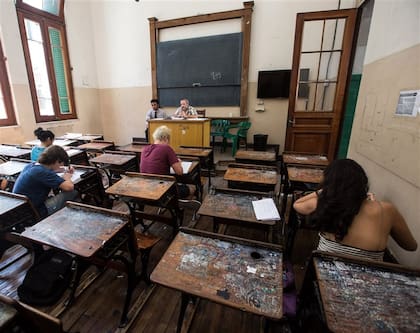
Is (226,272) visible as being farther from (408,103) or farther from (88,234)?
(408,103)

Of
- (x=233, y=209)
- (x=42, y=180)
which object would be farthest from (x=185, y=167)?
(x=42, y=180)

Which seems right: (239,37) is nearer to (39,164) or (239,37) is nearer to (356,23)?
(356,23)

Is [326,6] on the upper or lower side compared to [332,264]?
upper

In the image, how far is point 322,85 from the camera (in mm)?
4609

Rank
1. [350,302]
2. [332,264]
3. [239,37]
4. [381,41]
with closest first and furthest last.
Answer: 1. [350,302]
2. [332,264]
3. [381,41]
4. [239,37]

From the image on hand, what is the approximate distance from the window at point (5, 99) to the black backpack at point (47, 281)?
14.5 ft

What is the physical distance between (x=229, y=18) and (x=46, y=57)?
4433mm

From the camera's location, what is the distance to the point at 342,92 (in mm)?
3469

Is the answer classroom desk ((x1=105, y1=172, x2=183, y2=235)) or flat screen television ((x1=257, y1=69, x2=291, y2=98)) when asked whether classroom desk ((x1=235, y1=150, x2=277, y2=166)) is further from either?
flat screen television ((x1=257, y1=69, x2=291, y2=98))

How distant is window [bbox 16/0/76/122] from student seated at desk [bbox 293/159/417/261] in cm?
618

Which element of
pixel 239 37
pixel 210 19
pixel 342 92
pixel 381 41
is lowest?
pixel 342 92

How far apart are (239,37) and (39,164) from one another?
5.00 m

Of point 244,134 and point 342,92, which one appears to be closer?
point 342,92

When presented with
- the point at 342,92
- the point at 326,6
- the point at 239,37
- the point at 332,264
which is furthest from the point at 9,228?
the point at 326,6
